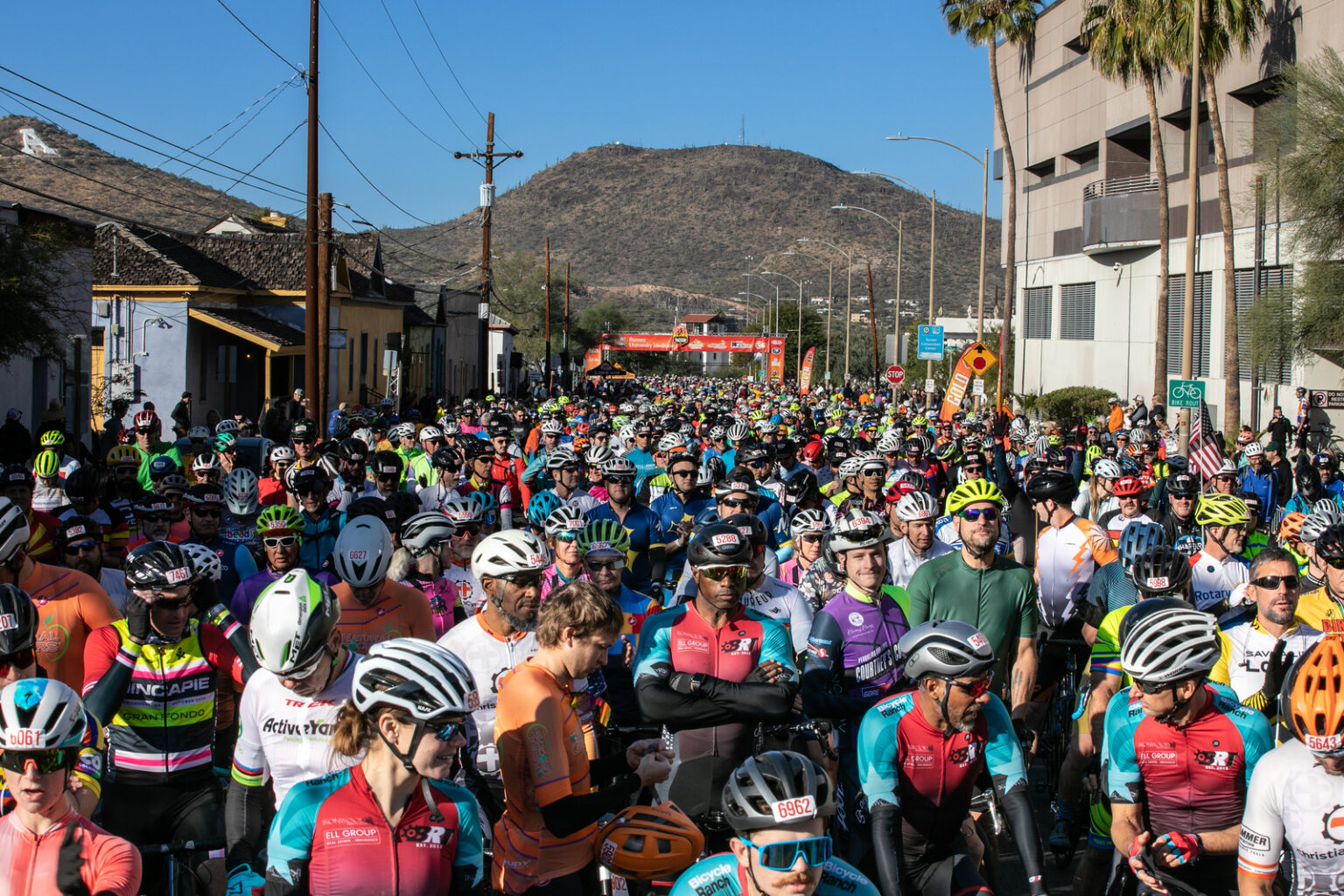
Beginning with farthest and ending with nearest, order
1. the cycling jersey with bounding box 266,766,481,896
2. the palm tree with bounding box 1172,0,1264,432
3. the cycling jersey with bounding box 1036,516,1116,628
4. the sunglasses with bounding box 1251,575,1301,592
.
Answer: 1. the palm tree with bounding box 1172,0,1264,432
2. the cycling jersey with bounding box 1036,516,1116,628
3. the sunglasses with bounding box 1251,575,1301,592
4. the cycling jersey with bounding box 266,766,481,896

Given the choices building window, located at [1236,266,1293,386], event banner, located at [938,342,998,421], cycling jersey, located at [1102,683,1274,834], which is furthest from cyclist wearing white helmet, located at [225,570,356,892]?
building window, located at [1236,266,1293,386]

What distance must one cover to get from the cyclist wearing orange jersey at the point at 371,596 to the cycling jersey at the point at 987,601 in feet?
8.35

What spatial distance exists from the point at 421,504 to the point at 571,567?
482 cm

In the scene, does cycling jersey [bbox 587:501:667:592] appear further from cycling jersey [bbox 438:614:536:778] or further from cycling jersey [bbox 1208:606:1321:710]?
cycling jersey [bbox 1208:606:1321:710]

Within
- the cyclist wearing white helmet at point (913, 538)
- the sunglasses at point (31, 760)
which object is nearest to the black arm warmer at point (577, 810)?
the sunglasses at point (31, 760)

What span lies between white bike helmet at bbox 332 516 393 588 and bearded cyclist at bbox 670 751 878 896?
3.27m

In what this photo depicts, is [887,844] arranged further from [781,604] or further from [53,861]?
[53,861]

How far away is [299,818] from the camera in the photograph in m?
3.84

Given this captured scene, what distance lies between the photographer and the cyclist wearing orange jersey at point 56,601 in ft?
20.2

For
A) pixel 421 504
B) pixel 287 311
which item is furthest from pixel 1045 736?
pixel 287 311

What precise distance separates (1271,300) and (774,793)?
3274 cm

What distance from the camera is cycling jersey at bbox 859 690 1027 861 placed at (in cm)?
487

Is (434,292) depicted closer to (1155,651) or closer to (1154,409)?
(1154,409)

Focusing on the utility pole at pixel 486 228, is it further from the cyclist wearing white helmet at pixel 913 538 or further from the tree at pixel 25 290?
the cyclist wearing white helmet at pixel 913 538
